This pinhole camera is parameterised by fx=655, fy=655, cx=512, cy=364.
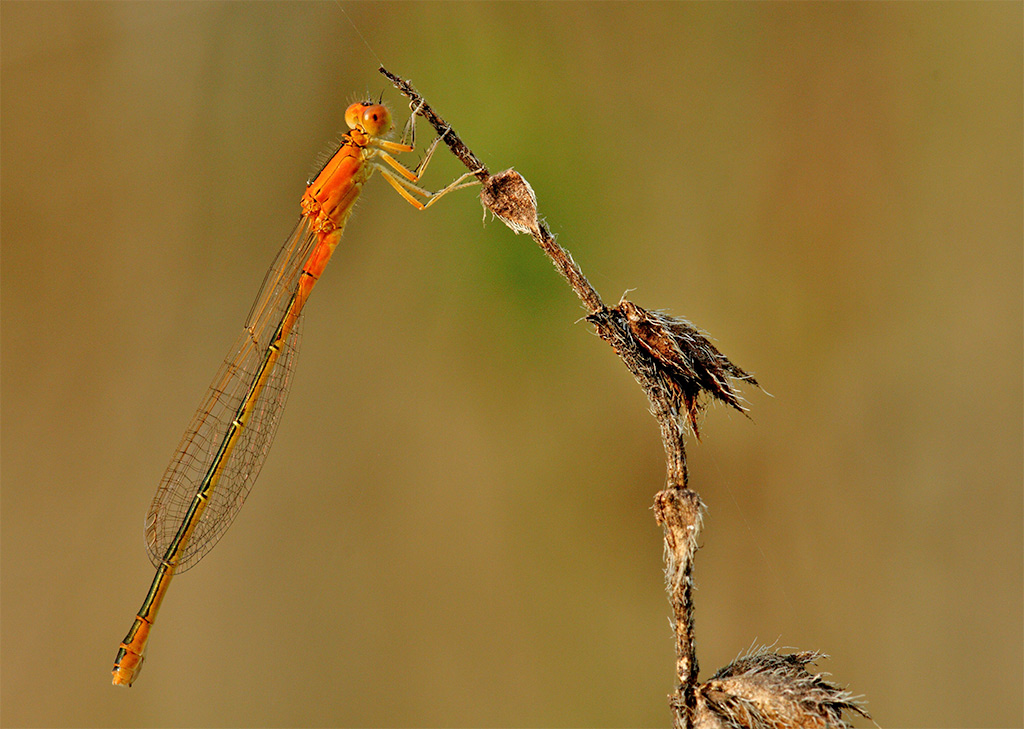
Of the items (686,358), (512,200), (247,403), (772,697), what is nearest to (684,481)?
(686,358)

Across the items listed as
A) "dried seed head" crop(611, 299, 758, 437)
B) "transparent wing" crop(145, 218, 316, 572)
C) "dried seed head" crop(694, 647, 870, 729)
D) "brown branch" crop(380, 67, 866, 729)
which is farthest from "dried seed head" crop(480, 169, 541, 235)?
"transparent wing" crop(145, 218, 316, 572)

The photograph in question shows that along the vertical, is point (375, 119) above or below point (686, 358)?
above

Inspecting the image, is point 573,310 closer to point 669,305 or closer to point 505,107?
point 669,305

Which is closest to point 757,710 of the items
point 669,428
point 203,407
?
point 669,428

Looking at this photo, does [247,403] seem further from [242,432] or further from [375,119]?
[375,119]

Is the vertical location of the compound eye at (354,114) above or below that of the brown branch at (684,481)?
above

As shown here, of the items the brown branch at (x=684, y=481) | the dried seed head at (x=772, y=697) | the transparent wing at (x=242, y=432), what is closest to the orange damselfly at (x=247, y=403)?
the transparent wing at (x=242, y=432)

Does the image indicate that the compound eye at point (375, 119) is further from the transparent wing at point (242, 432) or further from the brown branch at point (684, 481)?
the brown branch at point (684, 481)
